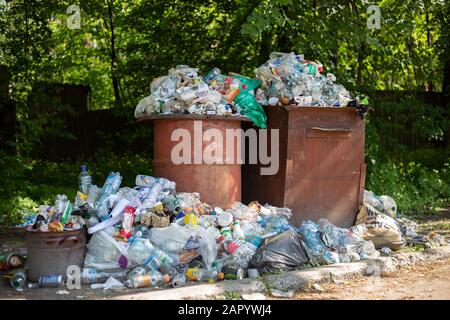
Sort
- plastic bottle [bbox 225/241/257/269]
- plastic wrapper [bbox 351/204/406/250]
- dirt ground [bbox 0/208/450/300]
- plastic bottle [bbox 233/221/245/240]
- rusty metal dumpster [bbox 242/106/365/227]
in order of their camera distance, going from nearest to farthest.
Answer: dirt ground [bbox 0/208/450/300]
plastic bottle [bbox 225/241/257/269]
plastic bottle [bbox 233/221/245/240]
plastic wrapper [bbox 351/204/406/250]
rusty metal dumpster [bbox 242/106/365/227]

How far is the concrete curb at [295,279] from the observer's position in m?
4.36

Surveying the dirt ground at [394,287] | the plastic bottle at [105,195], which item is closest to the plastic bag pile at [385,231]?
the dirt ground at [394,287]

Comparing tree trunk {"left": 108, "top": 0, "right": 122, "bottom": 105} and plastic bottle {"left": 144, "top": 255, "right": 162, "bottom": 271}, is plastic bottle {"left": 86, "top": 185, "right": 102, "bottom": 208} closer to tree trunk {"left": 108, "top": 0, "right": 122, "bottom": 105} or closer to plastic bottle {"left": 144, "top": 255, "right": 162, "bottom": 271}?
plastic bottle {"left": 144, "top": 255, "right": 162, "bottom": 271}

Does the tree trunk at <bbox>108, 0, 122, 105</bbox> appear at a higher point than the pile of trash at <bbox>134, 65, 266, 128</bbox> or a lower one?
higher

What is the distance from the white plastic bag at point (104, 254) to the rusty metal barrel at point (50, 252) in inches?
6.8

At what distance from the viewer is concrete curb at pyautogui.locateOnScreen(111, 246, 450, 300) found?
172 inches

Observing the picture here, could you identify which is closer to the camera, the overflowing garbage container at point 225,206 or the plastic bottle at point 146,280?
the plastic bottle at point 146,280

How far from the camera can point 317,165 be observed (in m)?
6.46

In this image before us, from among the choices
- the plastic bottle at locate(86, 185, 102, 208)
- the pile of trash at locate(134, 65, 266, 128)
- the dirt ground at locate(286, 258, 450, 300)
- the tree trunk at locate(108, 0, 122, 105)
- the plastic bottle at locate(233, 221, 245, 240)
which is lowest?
the dirt ground at locate(286, 258, 450, 300)

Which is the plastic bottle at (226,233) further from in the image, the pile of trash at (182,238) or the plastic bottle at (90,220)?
the plastic bottle at (90,220)

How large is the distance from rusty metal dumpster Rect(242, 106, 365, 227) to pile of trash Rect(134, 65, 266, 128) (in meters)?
0.32

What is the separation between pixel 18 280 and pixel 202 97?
262cm

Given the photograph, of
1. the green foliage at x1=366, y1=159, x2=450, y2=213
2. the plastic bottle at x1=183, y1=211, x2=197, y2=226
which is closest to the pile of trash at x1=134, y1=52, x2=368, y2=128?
the plastic bottle at x1=183, y1=211, x2=197, y2=226

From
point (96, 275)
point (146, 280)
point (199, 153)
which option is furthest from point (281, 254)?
point (96, 275)
